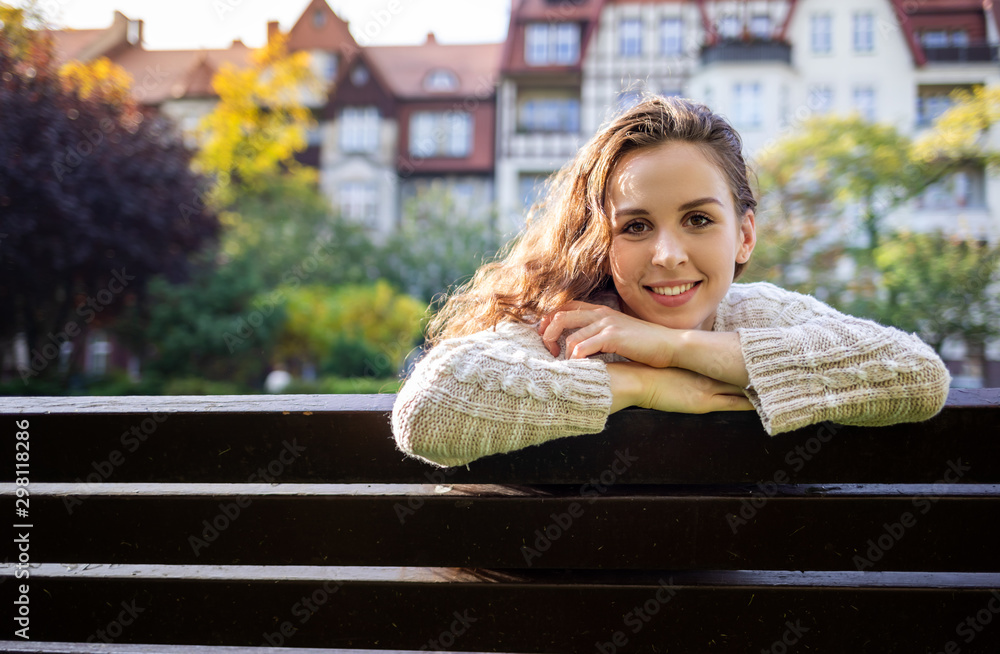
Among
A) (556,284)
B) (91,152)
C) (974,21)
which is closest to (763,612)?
(556,284)

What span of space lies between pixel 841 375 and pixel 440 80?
1057 inches

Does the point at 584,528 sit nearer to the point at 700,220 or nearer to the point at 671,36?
the point at 700,220

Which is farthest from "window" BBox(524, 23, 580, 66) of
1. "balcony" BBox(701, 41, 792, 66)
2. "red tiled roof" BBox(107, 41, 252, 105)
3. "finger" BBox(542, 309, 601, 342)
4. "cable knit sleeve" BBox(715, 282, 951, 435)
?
"cable knit sleeve" BBox(715, 282, 951, 435)

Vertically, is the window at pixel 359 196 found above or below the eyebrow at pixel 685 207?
above

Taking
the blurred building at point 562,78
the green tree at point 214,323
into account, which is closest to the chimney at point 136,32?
the blurred building at point 562,78

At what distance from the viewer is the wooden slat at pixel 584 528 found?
1.22 meters

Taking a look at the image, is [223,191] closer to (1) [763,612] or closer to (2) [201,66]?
(2) [201,66]

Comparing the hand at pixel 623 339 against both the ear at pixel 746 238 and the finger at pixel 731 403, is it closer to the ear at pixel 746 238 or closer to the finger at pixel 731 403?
the finger at pixel 731 403

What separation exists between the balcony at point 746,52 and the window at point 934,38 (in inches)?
151

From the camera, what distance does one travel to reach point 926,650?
3.95ft

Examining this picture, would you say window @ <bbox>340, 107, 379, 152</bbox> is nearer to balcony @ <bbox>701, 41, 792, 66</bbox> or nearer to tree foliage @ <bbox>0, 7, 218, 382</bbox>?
balcony @ <bbox>701, 41, 792, 66</bbox>
